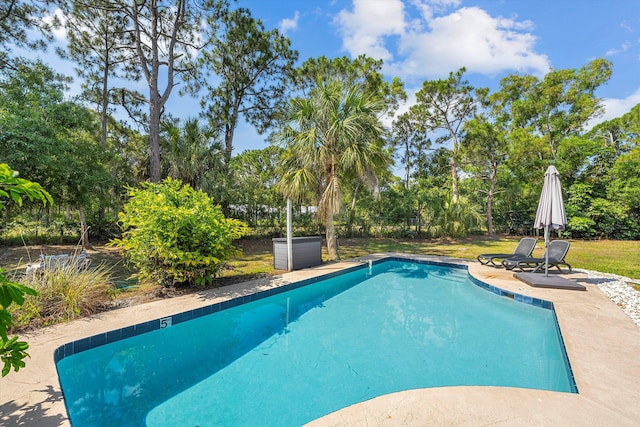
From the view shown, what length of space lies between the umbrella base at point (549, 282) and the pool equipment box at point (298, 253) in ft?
18.3

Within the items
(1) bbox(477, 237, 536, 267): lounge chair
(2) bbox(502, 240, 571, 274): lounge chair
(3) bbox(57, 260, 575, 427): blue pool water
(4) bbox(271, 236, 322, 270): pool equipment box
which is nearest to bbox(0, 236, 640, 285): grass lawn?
(4) bbox(271, 236, 322, 270): pool equipment box

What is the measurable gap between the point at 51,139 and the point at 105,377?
7.42m

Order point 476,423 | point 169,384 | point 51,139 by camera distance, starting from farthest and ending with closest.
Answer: point 51,139
point 169,384
point 476,423

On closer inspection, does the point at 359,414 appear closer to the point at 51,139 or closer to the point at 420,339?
the point at 420,339

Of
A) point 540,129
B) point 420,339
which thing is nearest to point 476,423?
point 420,339

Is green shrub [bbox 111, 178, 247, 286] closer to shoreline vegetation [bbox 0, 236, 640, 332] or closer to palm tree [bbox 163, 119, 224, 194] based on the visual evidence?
shoreline vegetation [bbox 0, 236, 640, 332]

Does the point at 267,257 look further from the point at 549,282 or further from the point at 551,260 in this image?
the point at 551,260

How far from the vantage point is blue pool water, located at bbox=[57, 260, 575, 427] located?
10.0 feet

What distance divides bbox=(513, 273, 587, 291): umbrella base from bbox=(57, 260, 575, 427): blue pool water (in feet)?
Result: 2.72

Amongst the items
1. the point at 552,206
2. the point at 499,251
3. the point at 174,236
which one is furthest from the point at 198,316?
the point at 499,251

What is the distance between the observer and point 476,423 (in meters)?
2.29

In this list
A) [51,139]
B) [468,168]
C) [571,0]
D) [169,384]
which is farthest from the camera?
[468,168]

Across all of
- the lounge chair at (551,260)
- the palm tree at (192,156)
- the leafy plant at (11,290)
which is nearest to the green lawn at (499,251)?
the lounge chair at (551,260)

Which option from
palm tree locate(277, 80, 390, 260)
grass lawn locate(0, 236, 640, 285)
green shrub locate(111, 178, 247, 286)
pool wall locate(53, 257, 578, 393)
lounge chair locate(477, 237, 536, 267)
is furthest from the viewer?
palm tree locate(277, 80, 390, 260)
